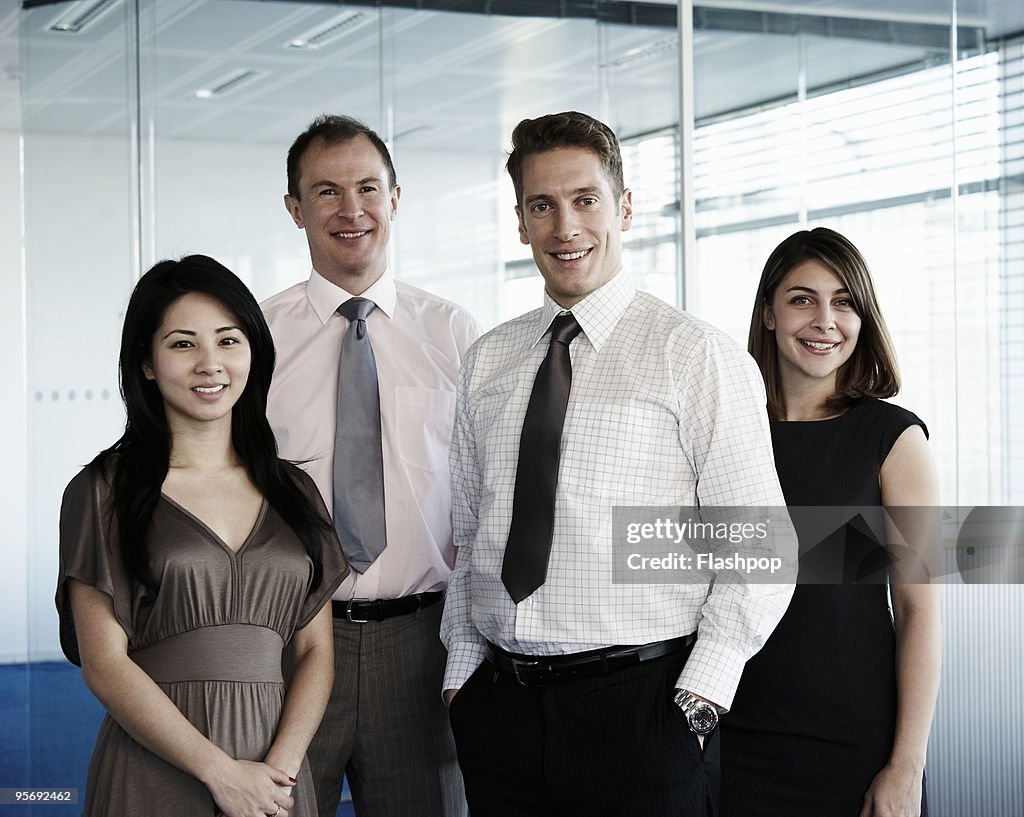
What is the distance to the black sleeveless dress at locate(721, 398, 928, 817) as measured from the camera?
7.51ft

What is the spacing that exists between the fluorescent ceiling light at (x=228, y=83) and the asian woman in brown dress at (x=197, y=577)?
1.91 m

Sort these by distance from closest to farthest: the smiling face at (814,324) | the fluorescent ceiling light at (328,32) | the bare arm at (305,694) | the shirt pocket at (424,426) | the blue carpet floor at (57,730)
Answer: the bare arm at (305,694)
the smiling face at (814,324)
the shirt pocket at (424,426)
the blue carpet floor at (57,730)
the fluorescent ceiling light at (328,32)

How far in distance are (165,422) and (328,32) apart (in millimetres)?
2263

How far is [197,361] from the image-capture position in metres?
2.09

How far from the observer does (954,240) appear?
3445 millimetres

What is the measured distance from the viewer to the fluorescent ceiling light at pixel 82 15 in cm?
387

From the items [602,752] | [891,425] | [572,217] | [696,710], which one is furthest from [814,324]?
[602,752]

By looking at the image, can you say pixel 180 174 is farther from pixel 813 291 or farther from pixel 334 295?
pixel 813 291

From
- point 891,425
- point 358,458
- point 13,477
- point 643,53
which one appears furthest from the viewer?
point 13,477

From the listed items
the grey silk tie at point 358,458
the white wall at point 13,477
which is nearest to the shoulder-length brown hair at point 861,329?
the grey silk tie at point 358,458

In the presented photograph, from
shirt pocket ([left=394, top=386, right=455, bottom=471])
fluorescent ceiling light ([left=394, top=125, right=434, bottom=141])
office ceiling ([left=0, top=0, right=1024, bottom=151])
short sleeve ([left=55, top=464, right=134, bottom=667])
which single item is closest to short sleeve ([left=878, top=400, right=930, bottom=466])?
shirt pocket ([left=394, top=386, right=455, bottom=471])

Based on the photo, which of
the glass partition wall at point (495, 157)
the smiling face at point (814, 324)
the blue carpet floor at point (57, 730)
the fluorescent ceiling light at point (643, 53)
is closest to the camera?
the smiling face at point (814, 324)

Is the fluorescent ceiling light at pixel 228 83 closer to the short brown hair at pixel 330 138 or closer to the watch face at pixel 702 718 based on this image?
the short brown hair at pixel 330 138

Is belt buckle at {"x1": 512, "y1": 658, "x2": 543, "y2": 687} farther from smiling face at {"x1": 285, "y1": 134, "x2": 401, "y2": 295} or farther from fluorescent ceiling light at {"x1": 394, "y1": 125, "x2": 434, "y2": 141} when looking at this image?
fluorescent ceiling light at {"x1": 394, "y1": 125, "x2": 434, "y2": 141}
